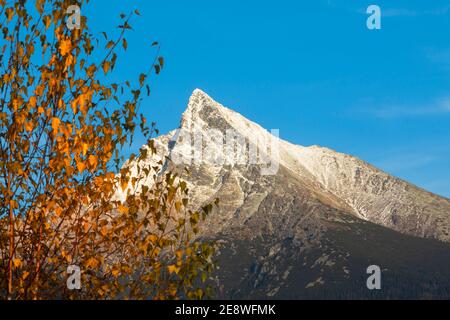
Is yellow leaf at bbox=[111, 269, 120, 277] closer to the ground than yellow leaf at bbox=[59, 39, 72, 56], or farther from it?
closer to the ground

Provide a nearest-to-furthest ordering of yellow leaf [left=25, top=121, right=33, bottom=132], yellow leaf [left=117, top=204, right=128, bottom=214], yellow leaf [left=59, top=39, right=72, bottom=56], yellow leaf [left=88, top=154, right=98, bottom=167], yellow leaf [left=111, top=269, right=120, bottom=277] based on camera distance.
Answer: yellow leaf [left=25, top=121, right=33, bottom=132] → yellow leaf [left=59, top=39, right=72, bottom=56] → yellow leaf [left=88, top=154, right=98, bottom=167] → yellow leaf [left=111, top=269, right=120, bottom=277] → yellow leaf [left=117, top=204, right=128, bottom=214]

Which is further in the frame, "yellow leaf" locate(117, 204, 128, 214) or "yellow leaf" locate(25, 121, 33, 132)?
"yellow leaf" locate(117, 204, 128, 214)

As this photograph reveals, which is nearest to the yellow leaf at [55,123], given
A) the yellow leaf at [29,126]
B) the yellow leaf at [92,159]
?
the yellow leaf at [29,126]

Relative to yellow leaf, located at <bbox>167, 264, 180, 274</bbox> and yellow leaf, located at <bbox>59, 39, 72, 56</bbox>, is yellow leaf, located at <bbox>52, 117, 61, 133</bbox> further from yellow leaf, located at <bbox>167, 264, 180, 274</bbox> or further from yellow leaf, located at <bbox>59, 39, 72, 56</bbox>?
yellow leaf, located at <bbox>167, 264, 180, 274</bbox>

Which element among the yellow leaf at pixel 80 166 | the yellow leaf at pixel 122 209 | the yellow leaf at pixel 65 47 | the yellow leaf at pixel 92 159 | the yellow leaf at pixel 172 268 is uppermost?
the yellow leaf at pixel 65 47

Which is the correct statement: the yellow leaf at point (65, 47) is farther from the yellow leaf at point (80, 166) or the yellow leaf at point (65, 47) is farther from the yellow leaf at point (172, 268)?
the yellow leaf at point (172, 268)

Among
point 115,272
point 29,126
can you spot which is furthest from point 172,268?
point 29,126

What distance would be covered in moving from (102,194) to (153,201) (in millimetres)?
2747

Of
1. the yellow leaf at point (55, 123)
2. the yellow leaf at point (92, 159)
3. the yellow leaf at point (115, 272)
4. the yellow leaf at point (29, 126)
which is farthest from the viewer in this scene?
the yellow leaf at point (115, 272)

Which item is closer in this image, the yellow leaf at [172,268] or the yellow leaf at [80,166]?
the yellow leaf at [80,166]

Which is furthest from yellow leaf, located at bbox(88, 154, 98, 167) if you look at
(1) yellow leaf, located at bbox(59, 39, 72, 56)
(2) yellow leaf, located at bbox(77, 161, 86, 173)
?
(1) yellow leaf, located at bbox(59, 39, 72, 56)
